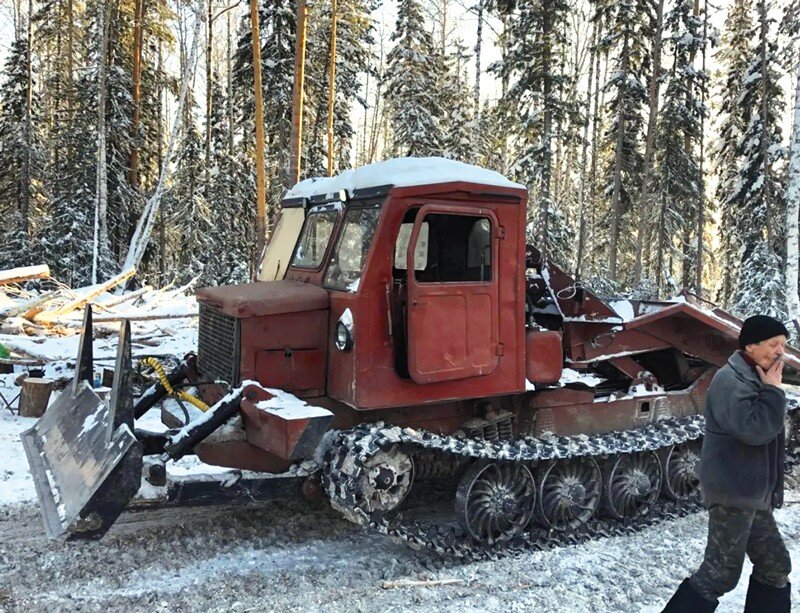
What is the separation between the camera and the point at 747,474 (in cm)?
334

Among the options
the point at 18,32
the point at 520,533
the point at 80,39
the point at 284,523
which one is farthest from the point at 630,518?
the point at 18,32

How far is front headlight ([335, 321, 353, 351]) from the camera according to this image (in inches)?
185

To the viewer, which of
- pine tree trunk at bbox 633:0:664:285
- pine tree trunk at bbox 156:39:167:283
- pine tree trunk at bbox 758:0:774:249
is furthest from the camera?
pine tree trunk at bbox 156:39:167:283

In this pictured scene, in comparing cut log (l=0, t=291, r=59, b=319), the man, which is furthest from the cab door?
cut log (l=0, t=291, r=59, b=319)

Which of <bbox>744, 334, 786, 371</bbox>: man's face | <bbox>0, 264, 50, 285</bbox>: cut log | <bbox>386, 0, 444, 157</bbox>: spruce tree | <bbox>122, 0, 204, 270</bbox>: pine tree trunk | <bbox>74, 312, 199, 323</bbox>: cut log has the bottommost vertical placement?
<bbox>74, 312, 199, 323</bbox>: cut log

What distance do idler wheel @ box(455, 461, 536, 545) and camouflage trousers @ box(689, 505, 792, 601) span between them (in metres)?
1.70

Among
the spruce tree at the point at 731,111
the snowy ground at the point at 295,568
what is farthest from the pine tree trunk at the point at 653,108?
the snowy ground at the point at 295,568

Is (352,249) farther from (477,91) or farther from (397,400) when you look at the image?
(477,91)

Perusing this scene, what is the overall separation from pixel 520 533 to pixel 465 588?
0.91 meters

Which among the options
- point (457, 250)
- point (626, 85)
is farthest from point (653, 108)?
point (457, 250)

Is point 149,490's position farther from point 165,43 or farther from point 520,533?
point 165,43

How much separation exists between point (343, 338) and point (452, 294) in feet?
2.68

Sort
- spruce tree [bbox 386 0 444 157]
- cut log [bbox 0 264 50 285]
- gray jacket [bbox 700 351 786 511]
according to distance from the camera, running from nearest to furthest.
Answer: gray jacket [bbox 700 351 786 511]
cut log [bbox 0 264 50 285]
spruce tree [bbox 386 0 444 157]

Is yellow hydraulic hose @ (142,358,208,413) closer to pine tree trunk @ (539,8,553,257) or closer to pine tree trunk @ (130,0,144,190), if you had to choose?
pine tree trunk @ (539,8,553,257)
